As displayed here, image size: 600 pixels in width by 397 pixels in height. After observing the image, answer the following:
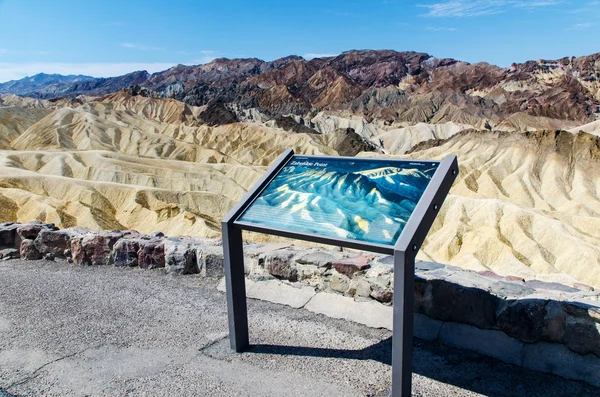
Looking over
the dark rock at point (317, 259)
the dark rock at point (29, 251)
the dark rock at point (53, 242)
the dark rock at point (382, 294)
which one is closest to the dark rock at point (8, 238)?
A: the dark rock at point (29, 251)

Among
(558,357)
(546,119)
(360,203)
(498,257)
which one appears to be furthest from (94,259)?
(546,119)

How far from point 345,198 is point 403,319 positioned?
1.22 m

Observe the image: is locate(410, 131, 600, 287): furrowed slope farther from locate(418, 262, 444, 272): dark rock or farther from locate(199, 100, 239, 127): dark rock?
locate(199, 100, 239, 127): dark rock

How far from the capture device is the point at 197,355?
5.06m

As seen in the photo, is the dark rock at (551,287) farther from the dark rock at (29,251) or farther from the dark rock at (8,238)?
the dark rock at (8,238)

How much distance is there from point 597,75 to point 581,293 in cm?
13866

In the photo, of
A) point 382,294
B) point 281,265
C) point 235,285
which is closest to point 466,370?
point 382,294

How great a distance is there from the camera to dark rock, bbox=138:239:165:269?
7.83m

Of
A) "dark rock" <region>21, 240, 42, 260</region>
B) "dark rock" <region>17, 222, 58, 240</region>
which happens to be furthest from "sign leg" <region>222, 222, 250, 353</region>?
"dark rock" <region>17, 222, 58, 240</region>

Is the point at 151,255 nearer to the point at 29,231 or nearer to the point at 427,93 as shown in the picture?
the point at 29,231

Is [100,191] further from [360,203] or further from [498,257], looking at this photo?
[360,203]

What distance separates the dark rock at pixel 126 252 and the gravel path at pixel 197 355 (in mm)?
1085

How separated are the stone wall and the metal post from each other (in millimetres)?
1395

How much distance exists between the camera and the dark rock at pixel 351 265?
603 cm
